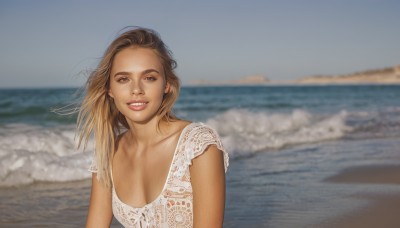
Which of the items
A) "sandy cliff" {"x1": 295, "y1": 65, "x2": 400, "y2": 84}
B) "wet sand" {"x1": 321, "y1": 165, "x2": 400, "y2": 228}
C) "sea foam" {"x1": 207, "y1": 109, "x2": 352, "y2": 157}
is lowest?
"sandy cliff" {"x1": 295, "y1": 65, "x2": 400, "y2": 84}

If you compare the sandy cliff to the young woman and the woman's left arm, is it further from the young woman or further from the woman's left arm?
the woman's left arm

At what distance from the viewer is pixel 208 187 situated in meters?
2.73

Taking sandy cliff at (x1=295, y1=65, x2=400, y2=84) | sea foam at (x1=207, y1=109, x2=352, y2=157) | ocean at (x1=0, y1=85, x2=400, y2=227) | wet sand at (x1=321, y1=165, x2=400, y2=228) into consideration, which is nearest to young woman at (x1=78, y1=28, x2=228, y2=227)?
ocean at (x1=0, y1=85, x2=400, y2=227)

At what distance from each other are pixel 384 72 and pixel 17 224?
4272 inches

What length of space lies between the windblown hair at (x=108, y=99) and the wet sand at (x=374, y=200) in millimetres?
2502

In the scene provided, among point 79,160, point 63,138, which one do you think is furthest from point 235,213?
point 63,138

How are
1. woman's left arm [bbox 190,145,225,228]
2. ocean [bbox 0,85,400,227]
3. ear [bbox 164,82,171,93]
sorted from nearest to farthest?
1. woman's left arm [bbox 190,145,225,228]
2. ear [bbox 164,82,171,93]
3. ocean [bbox 0,85,400,227]

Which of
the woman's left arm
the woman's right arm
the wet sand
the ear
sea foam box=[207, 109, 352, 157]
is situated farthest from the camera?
sea foam box=[207, 109, 352, 157]

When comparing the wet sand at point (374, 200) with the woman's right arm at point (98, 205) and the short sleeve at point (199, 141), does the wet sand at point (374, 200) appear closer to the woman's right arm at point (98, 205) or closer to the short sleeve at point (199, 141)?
the woman's right arm at point (98, 205)

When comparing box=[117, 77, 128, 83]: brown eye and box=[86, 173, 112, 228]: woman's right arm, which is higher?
box=[117, 77, 128, 83]: brown eye

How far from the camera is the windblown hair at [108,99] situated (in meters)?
3.02

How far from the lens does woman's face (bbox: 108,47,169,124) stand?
2.98 m

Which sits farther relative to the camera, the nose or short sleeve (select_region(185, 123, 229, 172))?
the nose

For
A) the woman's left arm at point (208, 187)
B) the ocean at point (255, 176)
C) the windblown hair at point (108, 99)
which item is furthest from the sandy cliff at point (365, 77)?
the woman's left arm at point (208, 187)
